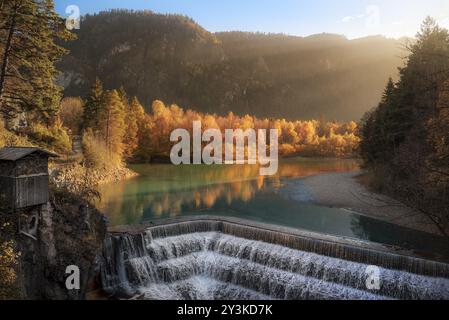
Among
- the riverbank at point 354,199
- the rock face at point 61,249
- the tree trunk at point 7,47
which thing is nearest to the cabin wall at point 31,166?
the rock face at point 61,249

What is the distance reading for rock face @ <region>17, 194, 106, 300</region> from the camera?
13.7 metres

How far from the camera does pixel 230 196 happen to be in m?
33.6

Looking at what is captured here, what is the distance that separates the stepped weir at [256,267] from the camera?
15.3 m

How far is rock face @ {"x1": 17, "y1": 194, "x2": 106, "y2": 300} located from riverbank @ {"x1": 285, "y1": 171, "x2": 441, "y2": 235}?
48.2 ft

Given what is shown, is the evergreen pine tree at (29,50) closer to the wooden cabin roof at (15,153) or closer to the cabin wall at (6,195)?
the wooden cabin roof at (15,153)

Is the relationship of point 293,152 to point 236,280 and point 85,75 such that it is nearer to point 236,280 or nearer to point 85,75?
point 236,280

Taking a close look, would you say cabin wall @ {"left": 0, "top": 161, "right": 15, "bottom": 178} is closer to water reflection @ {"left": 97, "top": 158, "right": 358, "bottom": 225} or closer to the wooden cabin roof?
the wooden cabin roof

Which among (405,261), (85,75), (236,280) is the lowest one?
(236,280)

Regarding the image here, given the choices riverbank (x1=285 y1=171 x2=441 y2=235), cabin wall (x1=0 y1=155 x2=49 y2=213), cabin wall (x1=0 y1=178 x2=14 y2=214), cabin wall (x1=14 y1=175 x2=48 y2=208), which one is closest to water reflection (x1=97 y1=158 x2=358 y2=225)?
riverbank (x1=285 y1=171 x2=441 y2=235)

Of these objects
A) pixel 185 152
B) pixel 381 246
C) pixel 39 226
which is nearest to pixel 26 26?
pixel 39 226

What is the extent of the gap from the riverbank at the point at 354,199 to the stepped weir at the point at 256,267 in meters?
3.66

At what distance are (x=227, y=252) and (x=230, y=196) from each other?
14.3 m

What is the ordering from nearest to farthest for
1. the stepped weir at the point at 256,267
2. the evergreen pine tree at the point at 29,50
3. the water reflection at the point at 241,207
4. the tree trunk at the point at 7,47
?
the stepped weir at the point at 256,267 → the tree trunk at the point at 7,47 → the evergreen pine tree at the point at 29,50 → the water reflection at the point at 241,207

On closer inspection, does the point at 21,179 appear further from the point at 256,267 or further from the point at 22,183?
the point at 256,267
